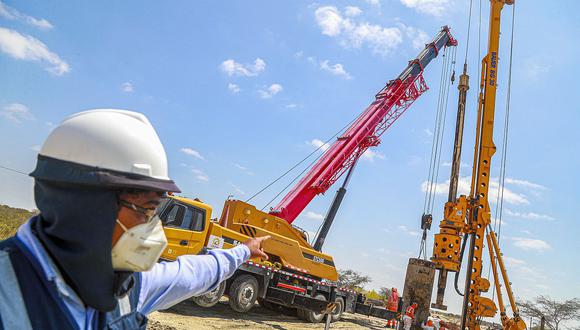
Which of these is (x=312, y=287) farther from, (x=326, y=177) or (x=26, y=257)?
(x=26, y=257)

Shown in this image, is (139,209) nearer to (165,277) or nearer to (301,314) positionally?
(165,277)

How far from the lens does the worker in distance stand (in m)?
1.02

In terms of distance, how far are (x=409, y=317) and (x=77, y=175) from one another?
38.3 ft

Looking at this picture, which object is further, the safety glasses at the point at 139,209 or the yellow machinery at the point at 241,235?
the yellow machinery at the point at 241,235

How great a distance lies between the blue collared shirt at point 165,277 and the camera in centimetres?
105

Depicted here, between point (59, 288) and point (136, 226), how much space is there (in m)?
0.30

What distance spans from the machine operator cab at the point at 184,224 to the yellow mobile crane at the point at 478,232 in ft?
23.6

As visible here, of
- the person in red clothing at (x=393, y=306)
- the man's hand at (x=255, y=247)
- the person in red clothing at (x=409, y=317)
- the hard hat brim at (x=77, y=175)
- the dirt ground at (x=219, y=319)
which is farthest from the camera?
the person in red clothing at (x=393, y=306)

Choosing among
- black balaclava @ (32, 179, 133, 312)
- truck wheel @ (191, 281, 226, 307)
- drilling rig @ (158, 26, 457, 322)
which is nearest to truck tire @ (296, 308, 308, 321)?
drilling rig @ (158, 26, 457, 322)

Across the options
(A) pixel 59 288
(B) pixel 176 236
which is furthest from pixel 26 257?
(B) pixel 176 236

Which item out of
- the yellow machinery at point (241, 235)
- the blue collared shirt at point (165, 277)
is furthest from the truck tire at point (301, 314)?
the blue collared shirt at point (165, 277)

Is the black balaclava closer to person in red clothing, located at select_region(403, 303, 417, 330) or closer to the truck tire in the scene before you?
person in red clothing, located at select_region(403, 303, 417, 330)

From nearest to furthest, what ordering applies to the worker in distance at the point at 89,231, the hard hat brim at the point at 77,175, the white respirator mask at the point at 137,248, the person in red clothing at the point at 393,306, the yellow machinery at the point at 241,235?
the worker in distance at the point at 89,231 → the hard hat brim at the point at 77,175 → the white respirator mask at the point at 137,248 → the yellow machinery at the point at 241,235 → the person in red clothing at the point at 393,306

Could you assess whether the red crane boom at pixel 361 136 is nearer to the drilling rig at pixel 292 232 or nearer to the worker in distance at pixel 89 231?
the drilling rig at pixel 292 232
